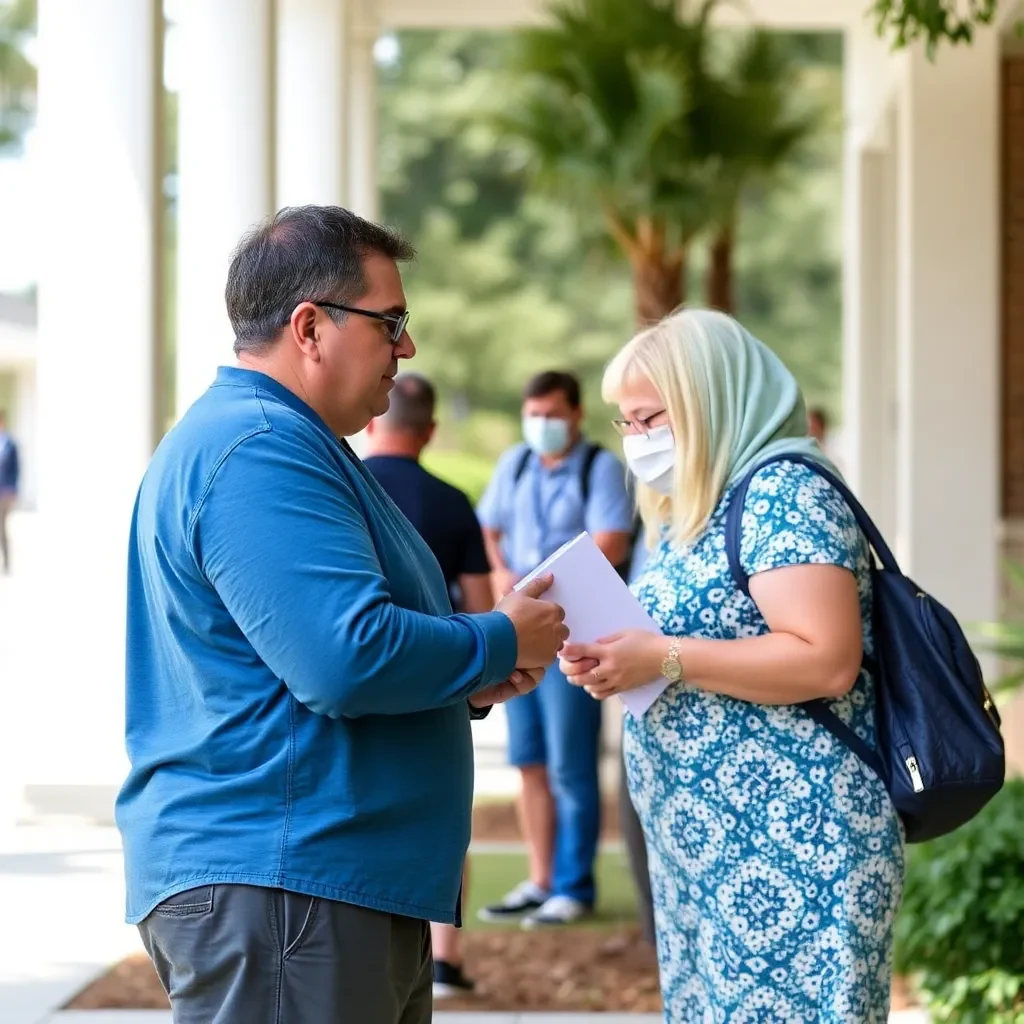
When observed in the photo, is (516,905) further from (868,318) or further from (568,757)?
(868,318)

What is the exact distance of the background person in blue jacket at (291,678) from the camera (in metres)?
2.28

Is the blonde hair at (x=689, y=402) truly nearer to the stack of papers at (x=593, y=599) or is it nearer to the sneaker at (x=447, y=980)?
the stack of papers at (x=593, y=599)

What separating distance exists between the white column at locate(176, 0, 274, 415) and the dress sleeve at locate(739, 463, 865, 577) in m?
5.63

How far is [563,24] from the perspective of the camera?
13.4m

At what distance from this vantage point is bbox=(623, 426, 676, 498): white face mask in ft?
10.4

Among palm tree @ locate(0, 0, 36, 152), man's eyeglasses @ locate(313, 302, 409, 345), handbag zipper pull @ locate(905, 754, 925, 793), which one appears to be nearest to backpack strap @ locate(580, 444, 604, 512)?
handbag zipper pull @ locate(905, 754, 925, 793)

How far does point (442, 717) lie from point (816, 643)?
725 mm

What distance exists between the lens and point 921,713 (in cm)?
298

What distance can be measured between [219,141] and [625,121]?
19.1ft

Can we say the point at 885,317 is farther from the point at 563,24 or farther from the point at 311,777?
the point at 311,777

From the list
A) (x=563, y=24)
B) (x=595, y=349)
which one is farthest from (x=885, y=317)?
(x=595, y=349)

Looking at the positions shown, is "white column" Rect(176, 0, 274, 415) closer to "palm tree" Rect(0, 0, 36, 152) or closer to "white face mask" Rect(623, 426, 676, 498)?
"white face mask" Rect(623, 426, 676, 498)

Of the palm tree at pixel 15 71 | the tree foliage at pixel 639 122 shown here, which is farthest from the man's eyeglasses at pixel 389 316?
the palm tree at pixel 15 71

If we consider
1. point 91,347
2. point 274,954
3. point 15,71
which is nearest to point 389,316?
point 274,954
